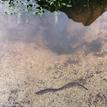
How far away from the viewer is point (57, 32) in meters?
3.95

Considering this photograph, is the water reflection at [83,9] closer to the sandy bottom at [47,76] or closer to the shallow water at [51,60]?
the shallow water at [51,60]

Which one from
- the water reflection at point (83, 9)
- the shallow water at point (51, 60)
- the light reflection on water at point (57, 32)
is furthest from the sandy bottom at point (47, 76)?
the water reflection at point (83, 9)

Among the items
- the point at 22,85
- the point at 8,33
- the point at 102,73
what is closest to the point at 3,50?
the point at 8,33

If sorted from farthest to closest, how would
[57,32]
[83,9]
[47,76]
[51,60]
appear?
[83,9] → [57,32] → [51,60] → [47,76]

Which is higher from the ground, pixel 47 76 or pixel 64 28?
pixel 64 28

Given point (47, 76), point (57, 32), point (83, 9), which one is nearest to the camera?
point (47, 76)

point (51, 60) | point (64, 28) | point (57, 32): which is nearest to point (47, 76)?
point (51, 60)

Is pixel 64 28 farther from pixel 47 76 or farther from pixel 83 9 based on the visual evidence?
pixel 47 76

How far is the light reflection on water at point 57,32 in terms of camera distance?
12.3 feet

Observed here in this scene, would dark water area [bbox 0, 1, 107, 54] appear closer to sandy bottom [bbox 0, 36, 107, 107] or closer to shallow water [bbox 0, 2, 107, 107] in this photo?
shallow water [bbox 0, 2, 107, 107]

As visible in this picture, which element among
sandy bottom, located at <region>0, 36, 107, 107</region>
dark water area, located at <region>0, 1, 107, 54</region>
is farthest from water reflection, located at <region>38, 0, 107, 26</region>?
sandy bottom, located at <region>0, 36, 107, 107</region>

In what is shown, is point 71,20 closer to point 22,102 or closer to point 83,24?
point 83,24

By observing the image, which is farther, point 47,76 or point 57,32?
point 57,32

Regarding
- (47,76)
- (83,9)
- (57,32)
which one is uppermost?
(83,9)
